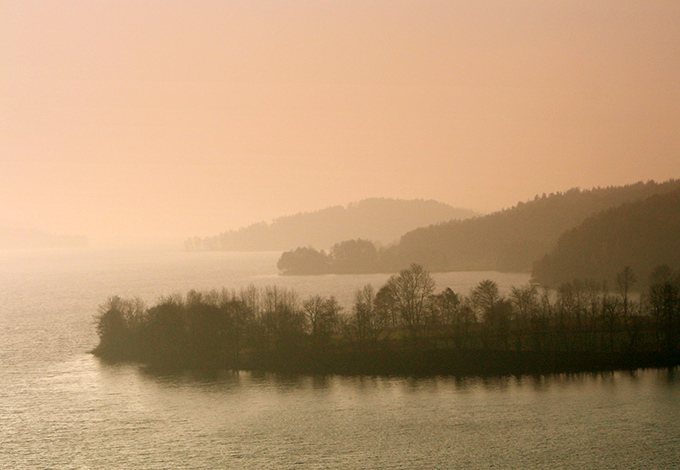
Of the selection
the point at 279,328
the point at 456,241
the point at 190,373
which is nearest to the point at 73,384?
the point at 190,373

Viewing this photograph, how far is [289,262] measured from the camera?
493ft

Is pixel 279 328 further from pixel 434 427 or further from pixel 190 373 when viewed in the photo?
pixel 434 427

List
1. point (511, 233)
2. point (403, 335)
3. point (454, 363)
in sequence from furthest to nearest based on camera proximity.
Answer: point (511, 233)
point (403, 335)
point (454, 363)

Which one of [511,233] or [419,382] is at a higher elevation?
[511,233]

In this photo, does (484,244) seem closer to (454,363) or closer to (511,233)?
(511,233)

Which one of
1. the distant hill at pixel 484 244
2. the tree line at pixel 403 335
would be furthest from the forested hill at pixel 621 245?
the tree line at pixel 403 335

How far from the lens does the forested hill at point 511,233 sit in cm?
14300

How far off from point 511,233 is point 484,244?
26.3ft

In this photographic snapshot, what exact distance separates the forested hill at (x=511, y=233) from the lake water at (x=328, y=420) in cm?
9291

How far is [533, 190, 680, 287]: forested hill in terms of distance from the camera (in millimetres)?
99375

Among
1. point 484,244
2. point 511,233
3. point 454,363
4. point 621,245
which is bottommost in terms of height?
point 454,363

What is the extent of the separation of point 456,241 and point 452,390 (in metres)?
118

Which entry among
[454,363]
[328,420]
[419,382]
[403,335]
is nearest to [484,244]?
[403,335]

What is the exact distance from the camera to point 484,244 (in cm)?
15700
